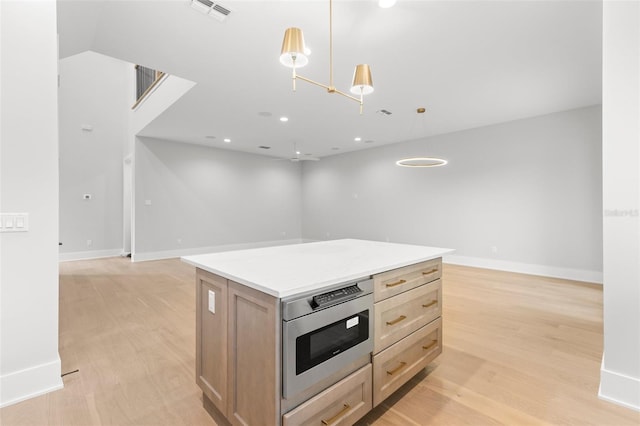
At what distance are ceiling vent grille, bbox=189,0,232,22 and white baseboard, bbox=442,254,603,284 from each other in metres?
5.04

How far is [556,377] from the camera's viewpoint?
6.95 ft

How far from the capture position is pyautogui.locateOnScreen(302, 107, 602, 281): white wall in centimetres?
477

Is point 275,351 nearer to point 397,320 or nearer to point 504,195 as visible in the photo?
point 397,320

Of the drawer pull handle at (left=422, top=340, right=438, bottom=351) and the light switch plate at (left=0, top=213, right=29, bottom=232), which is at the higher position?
the light switch plate at (left=0, top=213, right=29, bottom=232)

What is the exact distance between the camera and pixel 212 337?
1.66 metres

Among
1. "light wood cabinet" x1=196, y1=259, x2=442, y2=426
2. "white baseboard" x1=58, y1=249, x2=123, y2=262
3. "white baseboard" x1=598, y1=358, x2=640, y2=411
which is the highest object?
"light wood cabinet" x1=196, y1=259, x2=442, y2=426

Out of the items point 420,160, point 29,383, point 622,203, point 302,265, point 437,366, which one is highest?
point 420,160

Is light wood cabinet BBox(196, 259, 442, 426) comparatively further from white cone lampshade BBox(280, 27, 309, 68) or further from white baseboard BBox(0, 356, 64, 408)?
white cone lampshade BBox(280, 27, 309, 68)

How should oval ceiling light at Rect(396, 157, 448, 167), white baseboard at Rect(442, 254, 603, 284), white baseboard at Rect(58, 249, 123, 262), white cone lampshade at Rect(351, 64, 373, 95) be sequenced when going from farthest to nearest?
1. white baseboard at Rect(58, 249, 123, 262)
2. white baseboard at Rect(442, 254, 603, 284)
3. oval ceiling light at Rect(396, 157, 448, 167)
4. white cone lampshade at Rect(351, 64, 373, 95)

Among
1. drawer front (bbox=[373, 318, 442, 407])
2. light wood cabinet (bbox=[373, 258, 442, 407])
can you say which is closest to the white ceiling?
light wood cabinet (bbox=[373, 258, 442, 407])

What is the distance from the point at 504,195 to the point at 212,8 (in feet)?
18.6

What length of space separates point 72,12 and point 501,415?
4.40 m

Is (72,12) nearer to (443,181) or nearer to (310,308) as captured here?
(310,308)

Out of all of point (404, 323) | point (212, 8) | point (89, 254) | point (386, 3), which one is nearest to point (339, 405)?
point (404, 323)
